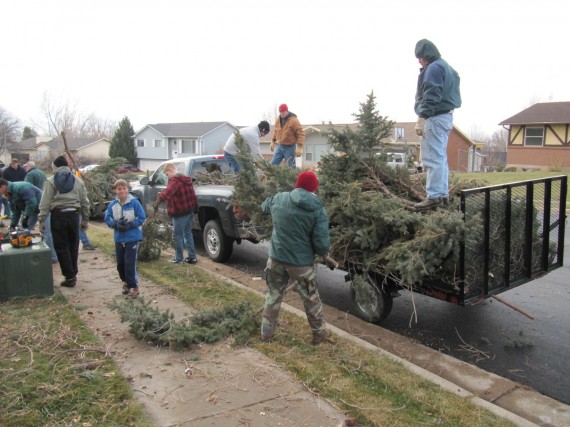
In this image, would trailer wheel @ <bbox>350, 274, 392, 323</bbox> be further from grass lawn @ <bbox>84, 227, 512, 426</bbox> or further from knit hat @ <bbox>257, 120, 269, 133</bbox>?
knit hat @ <bbox>257, 120, 269, 133</bbox>

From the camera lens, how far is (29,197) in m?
7.54

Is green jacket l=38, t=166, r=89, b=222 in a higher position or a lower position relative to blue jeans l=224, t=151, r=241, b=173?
lower

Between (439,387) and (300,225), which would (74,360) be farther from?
(439,387)

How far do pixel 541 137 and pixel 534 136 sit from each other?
58 cm

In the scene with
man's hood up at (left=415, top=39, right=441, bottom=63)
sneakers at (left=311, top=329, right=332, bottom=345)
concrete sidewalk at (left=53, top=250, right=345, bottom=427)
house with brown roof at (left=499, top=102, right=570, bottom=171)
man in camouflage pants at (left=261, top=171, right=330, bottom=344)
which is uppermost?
house with brown roof at (left=499, top=102, right=570, bottom=171)

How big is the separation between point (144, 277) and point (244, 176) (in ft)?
7.81

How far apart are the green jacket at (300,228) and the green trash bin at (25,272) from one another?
3400 millimetres

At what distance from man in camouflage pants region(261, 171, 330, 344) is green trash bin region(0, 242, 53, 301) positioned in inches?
127

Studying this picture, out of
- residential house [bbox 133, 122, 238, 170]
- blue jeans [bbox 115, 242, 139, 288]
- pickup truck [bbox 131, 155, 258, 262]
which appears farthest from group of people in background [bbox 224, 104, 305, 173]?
residential house [bbox 133, 122, 238, 170]

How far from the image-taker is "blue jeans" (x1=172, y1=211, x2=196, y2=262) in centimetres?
837

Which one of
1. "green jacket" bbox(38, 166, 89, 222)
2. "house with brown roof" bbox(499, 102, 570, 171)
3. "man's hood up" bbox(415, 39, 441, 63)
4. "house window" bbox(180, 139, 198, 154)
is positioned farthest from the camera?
"house window" bbox(180, 139, 198, 154)

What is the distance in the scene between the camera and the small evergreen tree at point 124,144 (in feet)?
190

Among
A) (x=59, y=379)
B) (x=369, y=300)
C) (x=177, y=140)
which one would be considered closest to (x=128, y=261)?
(x=59, y=379)

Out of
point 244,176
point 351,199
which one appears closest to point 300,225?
point 351,199
